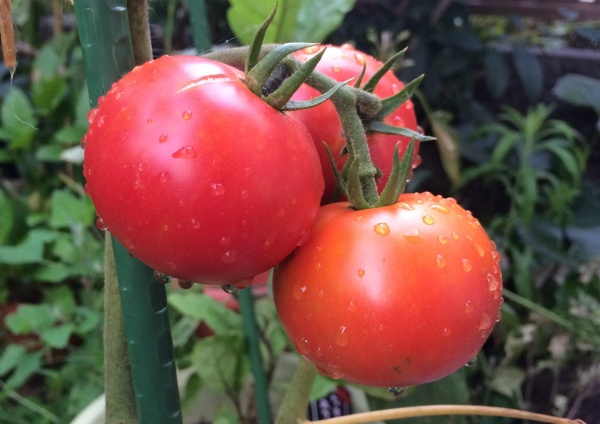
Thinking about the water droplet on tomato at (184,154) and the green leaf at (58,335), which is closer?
the water droplet on tomato at (184,154)

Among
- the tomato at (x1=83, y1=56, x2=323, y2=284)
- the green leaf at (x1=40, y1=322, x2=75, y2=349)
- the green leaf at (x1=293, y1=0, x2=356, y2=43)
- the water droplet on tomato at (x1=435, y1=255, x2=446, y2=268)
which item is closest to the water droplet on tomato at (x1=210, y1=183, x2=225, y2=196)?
the tomato at (x1=83, y1=56, x2=323, y2=284)

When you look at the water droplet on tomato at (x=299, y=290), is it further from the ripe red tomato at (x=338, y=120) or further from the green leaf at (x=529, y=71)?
the green leaf at (x=529, y=71)

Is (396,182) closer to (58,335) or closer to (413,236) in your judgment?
(413,236)

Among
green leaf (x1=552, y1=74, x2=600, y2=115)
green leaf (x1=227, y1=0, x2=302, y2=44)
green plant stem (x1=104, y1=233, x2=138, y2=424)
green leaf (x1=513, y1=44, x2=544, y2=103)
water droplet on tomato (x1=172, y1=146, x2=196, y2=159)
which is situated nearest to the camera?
water droplet on tomato (x1=172, y1=146, x2=196, y2=159)

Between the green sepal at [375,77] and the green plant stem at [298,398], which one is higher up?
the green sepal at [375,77]

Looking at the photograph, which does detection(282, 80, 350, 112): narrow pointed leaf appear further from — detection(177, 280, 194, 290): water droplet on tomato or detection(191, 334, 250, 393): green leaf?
detection(191, 334, 250, 393): green leaf

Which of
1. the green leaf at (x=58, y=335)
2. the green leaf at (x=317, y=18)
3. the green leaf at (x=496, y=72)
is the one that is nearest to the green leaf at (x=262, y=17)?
the green leaf at (x=317, y=18)
